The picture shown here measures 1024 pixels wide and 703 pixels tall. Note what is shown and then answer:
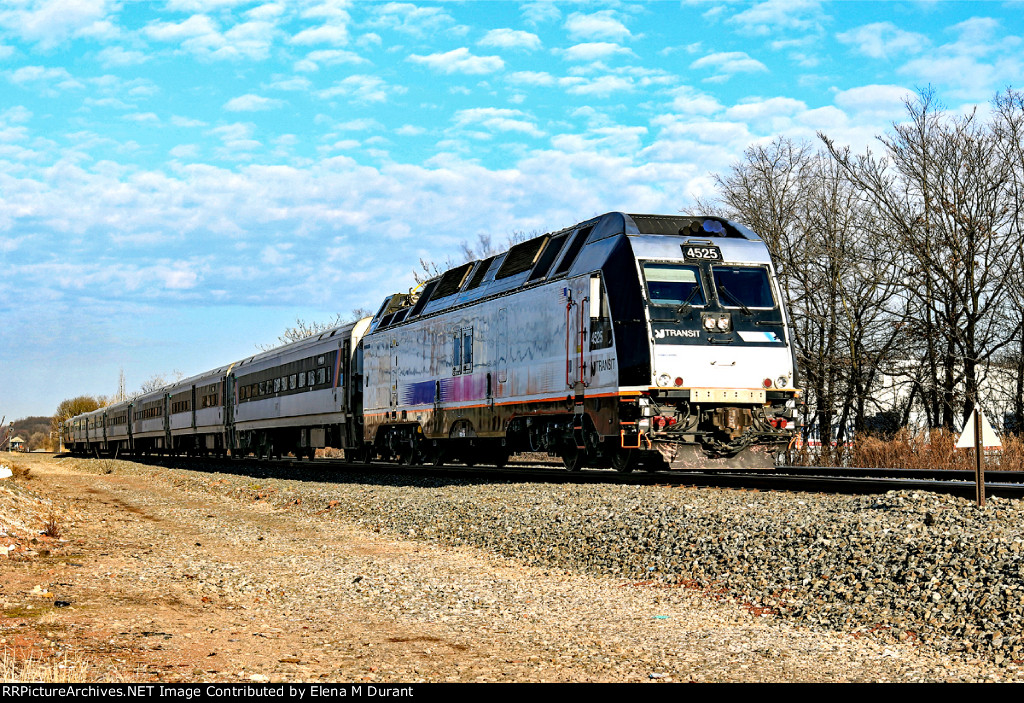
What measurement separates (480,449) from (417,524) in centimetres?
800

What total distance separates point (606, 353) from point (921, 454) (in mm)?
10743

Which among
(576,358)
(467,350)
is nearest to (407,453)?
(467,350)

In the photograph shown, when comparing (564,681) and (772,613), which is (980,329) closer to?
(772,613)

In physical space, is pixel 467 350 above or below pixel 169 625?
above

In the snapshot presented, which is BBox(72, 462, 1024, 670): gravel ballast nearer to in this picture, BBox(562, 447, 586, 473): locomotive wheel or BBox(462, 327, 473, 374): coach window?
BBox(562, 447, 586, 473): locomotive wheel

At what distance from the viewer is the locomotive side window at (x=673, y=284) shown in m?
14.7

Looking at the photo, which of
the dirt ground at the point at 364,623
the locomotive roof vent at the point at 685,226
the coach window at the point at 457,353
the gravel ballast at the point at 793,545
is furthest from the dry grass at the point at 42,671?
the coach window at the point at 457,353

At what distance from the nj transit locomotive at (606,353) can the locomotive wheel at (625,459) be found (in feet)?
0.08

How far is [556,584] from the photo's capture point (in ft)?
30.5

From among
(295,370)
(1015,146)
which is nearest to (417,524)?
(295,370)

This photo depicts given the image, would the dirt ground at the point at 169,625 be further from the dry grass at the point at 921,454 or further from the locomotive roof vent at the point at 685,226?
the dry grass at the point at 921,454

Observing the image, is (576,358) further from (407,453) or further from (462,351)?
(407,453)

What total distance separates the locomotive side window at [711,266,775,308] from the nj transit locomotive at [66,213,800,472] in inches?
0.9

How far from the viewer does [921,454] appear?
864 inches
